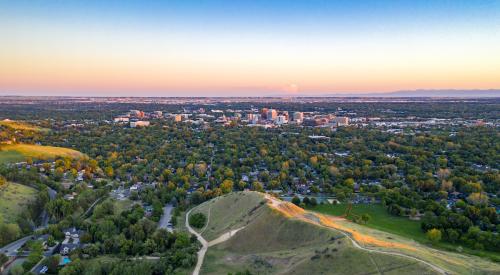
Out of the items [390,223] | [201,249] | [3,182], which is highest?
[3,182]

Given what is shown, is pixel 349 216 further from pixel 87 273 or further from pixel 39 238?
pixel 39 238

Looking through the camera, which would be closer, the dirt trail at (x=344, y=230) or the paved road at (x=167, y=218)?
the dirt trail at (x=344, y=230)

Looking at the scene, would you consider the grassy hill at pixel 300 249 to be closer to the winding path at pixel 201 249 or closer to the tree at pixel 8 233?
the winding path at pixel 201 249

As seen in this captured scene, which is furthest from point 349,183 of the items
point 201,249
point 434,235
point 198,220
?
point 201,249

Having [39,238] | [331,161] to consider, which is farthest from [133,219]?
[331,161]

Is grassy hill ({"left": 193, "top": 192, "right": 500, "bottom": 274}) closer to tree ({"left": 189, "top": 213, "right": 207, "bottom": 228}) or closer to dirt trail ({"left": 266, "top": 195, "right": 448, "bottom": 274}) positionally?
dirt trail ({"left": 266, "top": 195, "right": 448, "bottom": 274})

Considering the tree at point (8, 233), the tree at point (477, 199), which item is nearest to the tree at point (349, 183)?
the tree at point (477, 199)

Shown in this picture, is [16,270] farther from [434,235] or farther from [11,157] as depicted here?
[11,157]
